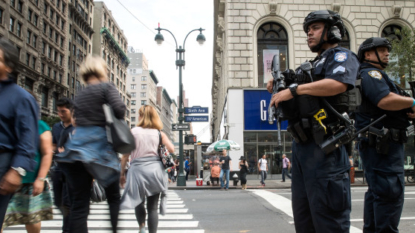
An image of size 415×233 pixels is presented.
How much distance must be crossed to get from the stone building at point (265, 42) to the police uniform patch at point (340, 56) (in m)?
20.6

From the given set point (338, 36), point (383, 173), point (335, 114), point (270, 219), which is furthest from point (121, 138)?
point (270, 219)

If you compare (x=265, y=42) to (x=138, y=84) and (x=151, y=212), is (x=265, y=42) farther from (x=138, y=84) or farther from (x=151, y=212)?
(x=138, y=84)

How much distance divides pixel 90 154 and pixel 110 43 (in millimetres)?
88347

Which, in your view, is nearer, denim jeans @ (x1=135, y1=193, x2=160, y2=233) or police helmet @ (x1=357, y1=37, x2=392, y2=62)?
police helmet @ (x1=357, y1=37, x2=392, y2=62)

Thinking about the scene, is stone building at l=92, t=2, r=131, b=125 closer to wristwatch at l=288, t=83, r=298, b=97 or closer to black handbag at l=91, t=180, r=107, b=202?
black handbag at l=91, t=180, r=107, b=202

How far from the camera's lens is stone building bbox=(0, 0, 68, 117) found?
1722 inches

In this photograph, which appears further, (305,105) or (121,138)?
(121,138)

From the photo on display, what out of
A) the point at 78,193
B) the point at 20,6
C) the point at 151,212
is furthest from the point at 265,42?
the point at 20,6

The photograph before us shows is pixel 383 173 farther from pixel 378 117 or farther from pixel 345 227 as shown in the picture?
pixel 345 227

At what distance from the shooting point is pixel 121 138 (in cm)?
306

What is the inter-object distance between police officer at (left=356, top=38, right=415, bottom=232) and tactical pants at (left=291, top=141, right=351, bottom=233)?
88cm

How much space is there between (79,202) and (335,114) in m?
2.22

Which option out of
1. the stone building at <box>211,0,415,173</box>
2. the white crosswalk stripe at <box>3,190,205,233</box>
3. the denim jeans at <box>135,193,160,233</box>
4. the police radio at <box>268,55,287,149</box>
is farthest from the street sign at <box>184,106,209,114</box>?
the police radio at <box>268,55,287,149</box>

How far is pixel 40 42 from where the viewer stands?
2012 inches
